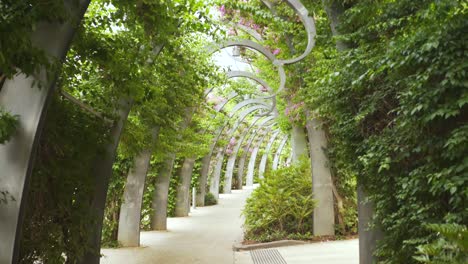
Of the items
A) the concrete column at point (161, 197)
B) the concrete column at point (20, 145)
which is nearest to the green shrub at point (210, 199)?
the concrete column at point (161, 197)

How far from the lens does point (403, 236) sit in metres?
4.47

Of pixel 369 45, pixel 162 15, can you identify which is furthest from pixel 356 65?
pixel 162 15

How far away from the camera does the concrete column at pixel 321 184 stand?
33.6ft

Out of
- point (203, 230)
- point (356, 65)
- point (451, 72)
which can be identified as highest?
point (356, 65)

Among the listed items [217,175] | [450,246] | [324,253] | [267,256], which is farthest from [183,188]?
[450,246]

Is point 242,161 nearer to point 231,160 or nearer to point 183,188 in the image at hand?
point 231,160

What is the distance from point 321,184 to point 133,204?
4.38 metres

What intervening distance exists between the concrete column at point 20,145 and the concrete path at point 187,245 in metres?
4.37

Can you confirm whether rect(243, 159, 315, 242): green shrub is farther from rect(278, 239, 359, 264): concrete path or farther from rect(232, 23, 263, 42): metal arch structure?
rect(232, 23, 263, 42): metal arch structure

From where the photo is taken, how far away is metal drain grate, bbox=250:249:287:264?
811 centimetres

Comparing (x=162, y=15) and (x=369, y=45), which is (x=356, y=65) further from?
(x=162, y=15)

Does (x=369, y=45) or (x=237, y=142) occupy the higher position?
(x=237, y=142)

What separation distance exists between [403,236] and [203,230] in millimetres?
9313

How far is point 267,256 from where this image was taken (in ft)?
28.6
